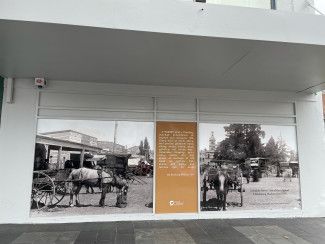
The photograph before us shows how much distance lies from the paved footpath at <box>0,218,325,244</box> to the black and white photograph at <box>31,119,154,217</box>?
489 millimetres

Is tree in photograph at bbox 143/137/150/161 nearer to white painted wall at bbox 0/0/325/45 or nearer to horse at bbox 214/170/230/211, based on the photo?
horse at bbox 214/170/230/211

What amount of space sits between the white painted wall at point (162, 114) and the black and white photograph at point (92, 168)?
20 cm

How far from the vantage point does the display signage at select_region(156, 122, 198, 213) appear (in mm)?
7500

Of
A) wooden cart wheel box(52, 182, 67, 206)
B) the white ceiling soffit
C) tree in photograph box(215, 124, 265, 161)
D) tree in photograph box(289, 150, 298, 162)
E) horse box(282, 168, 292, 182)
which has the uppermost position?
the white ceiling soffit

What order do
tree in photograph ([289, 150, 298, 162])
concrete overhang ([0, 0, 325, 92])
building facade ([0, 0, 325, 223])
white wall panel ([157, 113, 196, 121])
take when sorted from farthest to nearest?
tree in photograph ([289, 150, 298, 162]) → white wall panel ([157, 113, 196, 121]) → building facade ([0, 0, 325, 223]) → concrete overhang ([0, 0, 325, 92])

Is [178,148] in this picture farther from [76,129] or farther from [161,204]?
[76,129]

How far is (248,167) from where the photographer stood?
26.5 feet

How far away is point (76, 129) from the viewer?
748cm

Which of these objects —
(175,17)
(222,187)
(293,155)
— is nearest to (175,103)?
(222,187)

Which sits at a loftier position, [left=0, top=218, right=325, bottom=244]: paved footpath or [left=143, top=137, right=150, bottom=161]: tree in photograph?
[left=143, top=137, right=150, bottom=161]: tree in photograph

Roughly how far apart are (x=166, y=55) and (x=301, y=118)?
4.72 m

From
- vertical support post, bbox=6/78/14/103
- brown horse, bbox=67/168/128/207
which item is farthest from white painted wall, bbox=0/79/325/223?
brown horse, bbox=67/168/128/207

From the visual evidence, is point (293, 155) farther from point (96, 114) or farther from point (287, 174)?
point (96, 114)

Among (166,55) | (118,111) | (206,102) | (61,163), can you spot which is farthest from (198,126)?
(61,163)
